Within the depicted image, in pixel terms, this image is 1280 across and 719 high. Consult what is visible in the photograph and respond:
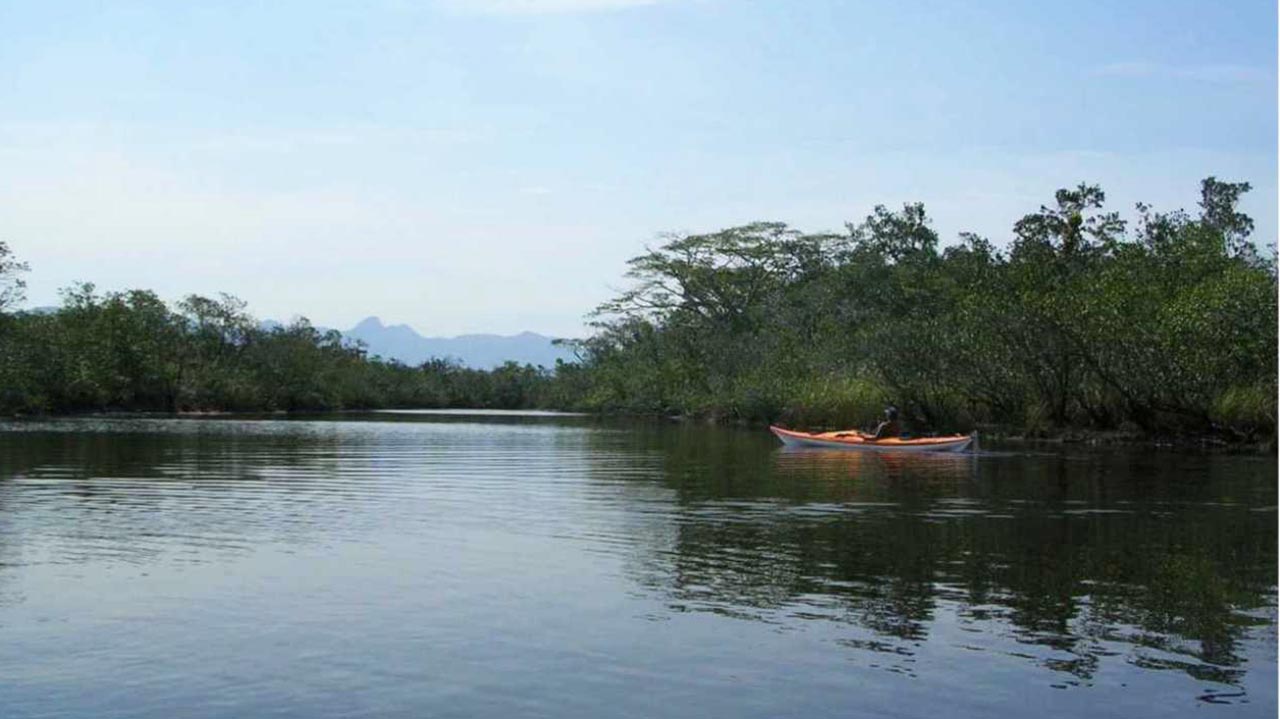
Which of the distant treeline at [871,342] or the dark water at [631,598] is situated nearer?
the dark water at [631,598]

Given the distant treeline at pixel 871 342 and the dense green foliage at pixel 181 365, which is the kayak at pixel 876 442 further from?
the dense green foliage at pixel 181 365

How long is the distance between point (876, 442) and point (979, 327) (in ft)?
29.8

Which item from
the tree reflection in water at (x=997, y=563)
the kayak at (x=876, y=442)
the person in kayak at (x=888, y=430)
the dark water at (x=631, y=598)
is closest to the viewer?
the dark water at (x=631, y=598)

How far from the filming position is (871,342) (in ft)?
189

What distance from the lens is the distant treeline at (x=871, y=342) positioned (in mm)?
46125

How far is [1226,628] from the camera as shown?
13.6m

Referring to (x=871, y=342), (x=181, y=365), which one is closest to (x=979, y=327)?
(x=871, y=342)

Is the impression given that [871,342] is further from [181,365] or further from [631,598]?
[181,365]

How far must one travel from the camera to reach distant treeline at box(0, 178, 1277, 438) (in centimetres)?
4612

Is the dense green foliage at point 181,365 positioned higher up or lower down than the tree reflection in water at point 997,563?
higher up

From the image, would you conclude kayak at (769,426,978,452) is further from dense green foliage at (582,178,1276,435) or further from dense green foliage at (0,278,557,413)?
dense green foliage at (0,278,557,413)

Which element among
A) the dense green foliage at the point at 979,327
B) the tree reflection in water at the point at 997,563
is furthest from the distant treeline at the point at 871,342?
the tree reflection in water at the point at 997,563

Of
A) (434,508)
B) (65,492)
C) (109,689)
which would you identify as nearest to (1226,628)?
(109,689)

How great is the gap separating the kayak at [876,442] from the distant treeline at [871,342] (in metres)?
7.63
